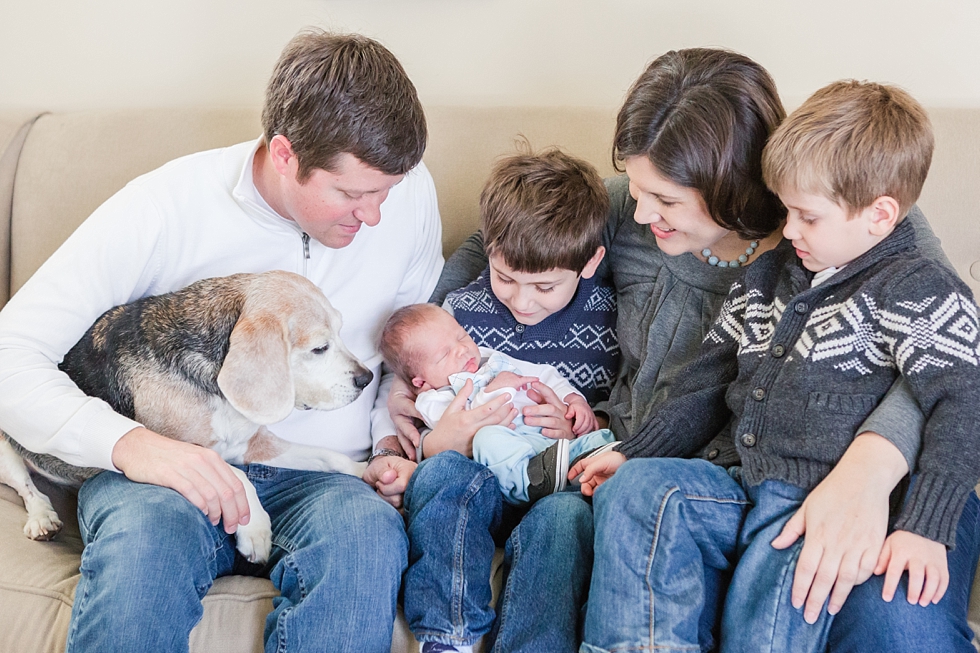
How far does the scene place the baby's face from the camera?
1977mm

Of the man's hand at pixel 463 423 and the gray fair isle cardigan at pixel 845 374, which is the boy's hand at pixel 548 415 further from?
the gray fair isle cardigan at pixel 845 374

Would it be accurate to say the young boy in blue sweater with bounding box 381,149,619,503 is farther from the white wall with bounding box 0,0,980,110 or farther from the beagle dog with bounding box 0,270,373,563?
the white wall with bounding box 0,0,980,110

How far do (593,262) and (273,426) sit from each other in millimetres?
840

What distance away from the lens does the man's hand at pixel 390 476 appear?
181cm

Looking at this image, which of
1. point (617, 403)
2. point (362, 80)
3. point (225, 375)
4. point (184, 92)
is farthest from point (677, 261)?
point (184, 92)

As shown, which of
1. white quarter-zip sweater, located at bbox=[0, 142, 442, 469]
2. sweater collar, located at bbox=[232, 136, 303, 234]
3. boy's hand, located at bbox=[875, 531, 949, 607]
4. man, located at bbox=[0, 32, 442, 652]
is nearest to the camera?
boy's hand, located at bbox=[875, 531, 949, 607]

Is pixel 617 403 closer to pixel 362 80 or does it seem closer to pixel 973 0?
pixel 362 80

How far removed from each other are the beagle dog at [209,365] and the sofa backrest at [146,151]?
0.80m

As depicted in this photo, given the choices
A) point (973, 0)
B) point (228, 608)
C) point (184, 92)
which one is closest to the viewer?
point (228, 608)

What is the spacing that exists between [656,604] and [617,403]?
661 mm

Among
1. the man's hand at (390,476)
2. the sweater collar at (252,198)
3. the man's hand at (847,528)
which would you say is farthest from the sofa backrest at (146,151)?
the man's hand at (847,528)

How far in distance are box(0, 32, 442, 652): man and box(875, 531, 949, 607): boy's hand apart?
2.71 ft

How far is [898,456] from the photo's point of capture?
4.47 feet

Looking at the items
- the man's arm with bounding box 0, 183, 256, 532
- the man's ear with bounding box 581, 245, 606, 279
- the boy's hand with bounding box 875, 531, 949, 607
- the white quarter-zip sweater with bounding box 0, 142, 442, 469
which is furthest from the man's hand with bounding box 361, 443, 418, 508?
the boy's hand with bounding box 875, 531, 949, 607
